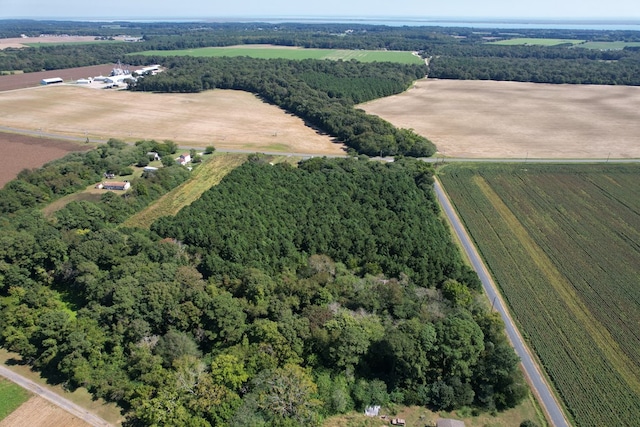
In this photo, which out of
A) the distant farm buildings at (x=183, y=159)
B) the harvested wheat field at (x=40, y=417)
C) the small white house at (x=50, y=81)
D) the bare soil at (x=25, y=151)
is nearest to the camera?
the harvested wheat field at (x=40, y=417)

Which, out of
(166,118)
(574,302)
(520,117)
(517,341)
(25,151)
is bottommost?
(517,341)

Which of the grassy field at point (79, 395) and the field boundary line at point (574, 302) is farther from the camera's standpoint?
the field boundary line at point (574, 302)

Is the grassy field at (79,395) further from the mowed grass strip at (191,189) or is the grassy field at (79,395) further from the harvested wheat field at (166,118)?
the harvested wheat field at (166,118)

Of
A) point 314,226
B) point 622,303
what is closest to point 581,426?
point 622,303

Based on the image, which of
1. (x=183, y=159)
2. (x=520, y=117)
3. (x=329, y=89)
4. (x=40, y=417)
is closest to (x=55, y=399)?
(x=40, y=417)

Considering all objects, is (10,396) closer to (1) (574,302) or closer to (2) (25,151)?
(1) (574,302)

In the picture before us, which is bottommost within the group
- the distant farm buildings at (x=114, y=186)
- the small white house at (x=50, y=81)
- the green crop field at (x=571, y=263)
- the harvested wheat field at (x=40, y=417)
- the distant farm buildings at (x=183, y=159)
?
the harvested wheat field at (x=40, y=417)

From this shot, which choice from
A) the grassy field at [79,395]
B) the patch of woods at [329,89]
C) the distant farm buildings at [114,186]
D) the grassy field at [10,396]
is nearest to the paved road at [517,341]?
the grassy field at [79,395]
